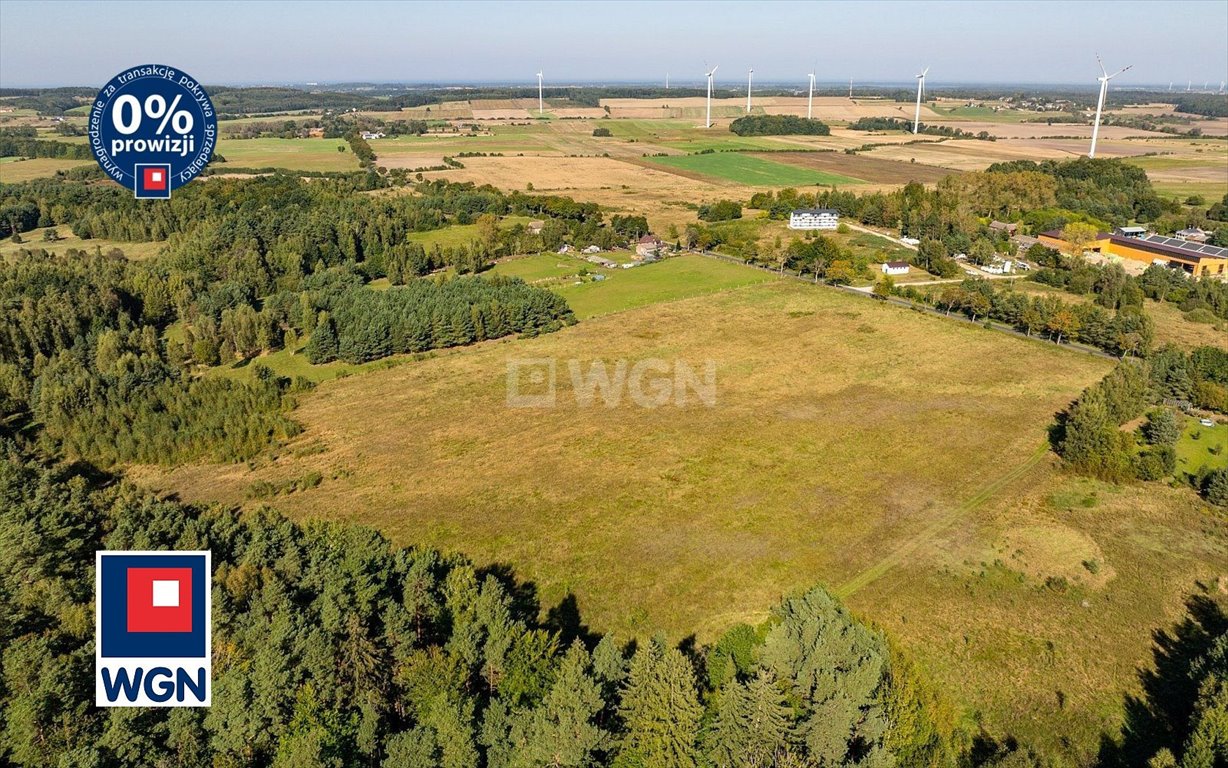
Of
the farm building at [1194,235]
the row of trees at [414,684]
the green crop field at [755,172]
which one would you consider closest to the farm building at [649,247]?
the green crop field at [755,172]

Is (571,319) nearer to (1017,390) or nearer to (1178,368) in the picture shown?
(1017,390)

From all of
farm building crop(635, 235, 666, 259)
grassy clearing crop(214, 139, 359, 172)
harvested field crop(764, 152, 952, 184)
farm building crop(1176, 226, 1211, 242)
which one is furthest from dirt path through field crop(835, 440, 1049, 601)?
grassy clearing crop(214, 139, 359, 172)

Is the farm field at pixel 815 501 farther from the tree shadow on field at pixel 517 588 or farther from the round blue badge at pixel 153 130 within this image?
the round blue badge at pixel 153 130

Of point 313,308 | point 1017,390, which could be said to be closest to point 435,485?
point 313,308

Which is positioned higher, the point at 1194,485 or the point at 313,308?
the point at 313,308

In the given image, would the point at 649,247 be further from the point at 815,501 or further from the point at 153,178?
the point at 153,178

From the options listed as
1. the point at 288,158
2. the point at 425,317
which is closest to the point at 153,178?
the point at 425,317
